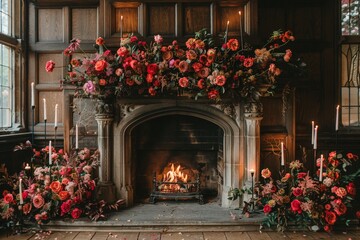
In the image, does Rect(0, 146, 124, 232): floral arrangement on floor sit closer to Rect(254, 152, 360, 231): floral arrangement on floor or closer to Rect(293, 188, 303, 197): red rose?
Rect(254, 152, 360, 231): floral arrangement on floor

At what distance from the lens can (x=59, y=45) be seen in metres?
4.50

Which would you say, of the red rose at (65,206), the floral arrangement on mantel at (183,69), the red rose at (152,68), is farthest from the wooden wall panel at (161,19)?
the red rose at (65,206)

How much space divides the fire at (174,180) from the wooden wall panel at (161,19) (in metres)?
1.89

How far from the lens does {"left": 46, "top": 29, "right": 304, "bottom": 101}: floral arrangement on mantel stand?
12.5 ft

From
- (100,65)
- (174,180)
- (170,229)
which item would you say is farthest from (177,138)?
(100,65)

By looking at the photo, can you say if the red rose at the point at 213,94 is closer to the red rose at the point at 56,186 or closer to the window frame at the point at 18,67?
the red rose at the point at 56,186

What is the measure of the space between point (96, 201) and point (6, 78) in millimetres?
2110

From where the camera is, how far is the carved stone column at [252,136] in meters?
3.96

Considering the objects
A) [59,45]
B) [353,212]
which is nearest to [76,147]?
[59,45]

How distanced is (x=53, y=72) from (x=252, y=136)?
2830 millimetres

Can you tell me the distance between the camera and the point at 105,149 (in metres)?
4.11

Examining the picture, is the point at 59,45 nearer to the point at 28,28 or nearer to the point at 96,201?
the point at 28,28

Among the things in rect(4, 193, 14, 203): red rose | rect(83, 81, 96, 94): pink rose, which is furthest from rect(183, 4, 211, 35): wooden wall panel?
rect(4, 193, 14, 203): red rose

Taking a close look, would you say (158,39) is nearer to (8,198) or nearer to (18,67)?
(18,67)
